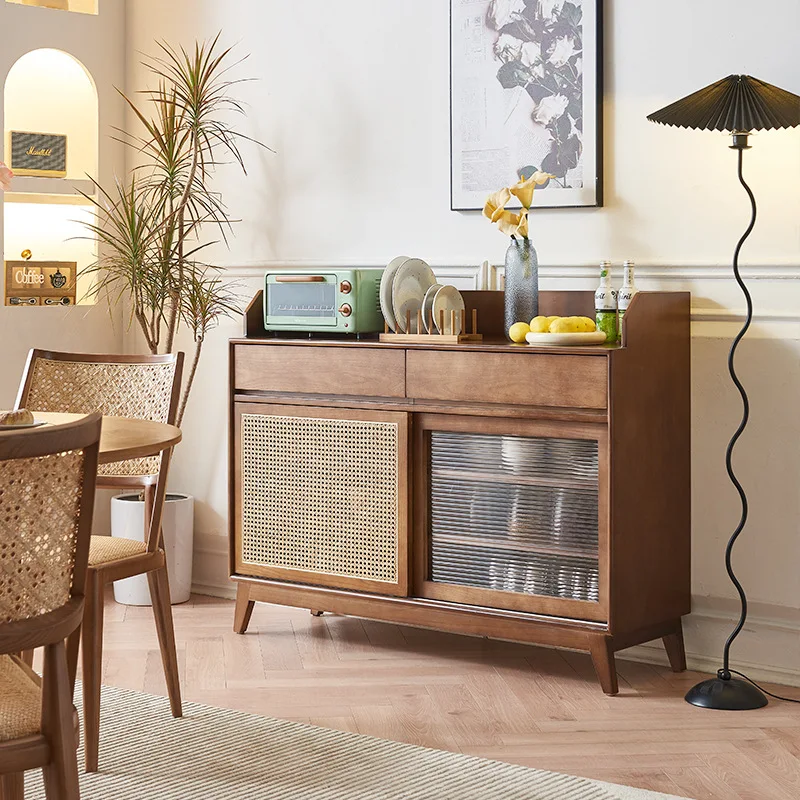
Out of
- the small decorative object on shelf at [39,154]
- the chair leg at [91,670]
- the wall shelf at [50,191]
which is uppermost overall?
the small decorative object on shelf at [39,154]

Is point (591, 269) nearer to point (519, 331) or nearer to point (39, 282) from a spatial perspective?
point (519, 331)

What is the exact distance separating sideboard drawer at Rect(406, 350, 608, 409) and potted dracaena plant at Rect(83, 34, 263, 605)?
1.14m

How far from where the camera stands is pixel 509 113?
151 inches

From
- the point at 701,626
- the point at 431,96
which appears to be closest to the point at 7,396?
the point at 431,96

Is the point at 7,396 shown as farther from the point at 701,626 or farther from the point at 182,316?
the point at 701,626

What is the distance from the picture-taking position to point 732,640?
3.37m

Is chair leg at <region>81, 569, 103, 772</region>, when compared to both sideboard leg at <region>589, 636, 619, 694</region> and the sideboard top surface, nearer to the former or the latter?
the sideboard top surface

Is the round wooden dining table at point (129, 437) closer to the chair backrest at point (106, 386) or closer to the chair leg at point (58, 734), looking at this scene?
the chair backrest at point (106, 386)

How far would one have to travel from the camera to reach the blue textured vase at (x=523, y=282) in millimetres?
3605

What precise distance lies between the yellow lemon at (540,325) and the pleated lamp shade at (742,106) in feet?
2.17

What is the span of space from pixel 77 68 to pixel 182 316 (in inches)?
44.7

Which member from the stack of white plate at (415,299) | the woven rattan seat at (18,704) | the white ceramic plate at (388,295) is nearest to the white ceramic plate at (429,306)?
the stack of white plate at (415,299)

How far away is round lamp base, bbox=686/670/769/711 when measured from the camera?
323cm

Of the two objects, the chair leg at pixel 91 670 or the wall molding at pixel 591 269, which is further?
the wall molding at pixel 591 269
